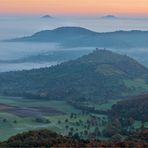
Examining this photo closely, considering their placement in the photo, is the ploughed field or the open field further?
the open field

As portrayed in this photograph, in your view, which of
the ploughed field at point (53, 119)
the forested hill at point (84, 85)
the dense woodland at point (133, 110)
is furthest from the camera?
the forested hill at point (84, 85)

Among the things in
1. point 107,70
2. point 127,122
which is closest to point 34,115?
point 127,122

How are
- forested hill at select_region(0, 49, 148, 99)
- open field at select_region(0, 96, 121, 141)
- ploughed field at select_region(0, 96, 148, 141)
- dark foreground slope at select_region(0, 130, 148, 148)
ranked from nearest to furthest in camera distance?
1. dark foreground slope at select_region(0, 130, 148, 148)
2. ploughed field at select_region(0, 96, 148, 141)
3. open field at select_region(0, 96, 121, 141)
4. forested hill at select_region(0, 49, 148, 99)

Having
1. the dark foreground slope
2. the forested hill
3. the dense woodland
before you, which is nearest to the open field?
the dense woodland

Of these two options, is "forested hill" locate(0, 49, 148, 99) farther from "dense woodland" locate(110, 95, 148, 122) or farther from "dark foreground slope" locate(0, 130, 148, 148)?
"dark foreground slope" locate(0, 130, 148, 148)

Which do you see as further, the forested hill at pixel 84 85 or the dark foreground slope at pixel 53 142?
the forested hill at pixel 84 85

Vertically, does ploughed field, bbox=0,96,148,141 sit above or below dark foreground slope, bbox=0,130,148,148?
below

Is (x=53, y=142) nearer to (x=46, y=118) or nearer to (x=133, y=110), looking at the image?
(x=46, y=118)

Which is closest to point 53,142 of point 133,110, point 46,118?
point 46,118

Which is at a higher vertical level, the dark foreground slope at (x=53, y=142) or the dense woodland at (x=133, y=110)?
the dark foreground slope at (x=53, y=142)

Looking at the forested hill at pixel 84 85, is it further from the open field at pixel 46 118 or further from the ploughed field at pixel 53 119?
the open field at pixel 46 118

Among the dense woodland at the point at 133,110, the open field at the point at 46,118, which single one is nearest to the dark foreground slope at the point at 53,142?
the open field at the point at 46,118

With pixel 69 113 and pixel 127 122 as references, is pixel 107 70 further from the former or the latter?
pixel 127 122
